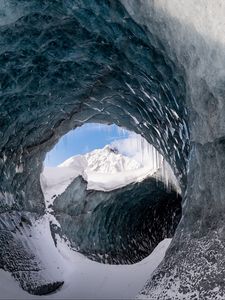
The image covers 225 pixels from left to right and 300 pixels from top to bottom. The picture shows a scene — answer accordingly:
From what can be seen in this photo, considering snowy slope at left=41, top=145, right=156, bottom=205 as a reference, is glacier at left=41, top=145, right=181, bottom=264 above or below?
below

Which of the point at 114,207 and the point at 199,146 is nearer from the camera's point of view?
the point at 199,146

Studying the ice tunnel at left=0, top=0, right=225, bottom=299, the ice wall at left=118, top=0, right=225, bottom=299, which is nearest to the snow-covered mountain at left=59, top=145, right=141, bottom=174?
the ice tunnel at left=0, top=0, right=225, bottom=299

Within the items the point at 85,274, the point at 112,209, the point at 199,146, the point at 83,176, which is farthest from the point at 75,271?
the point at 199,146

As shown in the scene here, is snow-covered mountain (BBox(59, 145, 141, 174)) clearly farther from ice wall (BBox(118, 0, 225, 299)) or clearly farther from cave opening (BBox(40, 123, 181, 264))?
ice wall (BBox(118, 0, 225, 299))

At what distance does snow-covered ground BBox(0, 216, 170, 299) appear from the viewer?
741cm

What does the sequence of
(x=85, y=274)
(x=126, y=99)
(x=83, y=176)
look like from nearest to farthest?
(x=126, y=99) → (x=85, y=274) → (x=83, y=176)

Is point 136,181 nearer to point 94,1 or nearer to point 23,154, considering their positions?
point 23,154

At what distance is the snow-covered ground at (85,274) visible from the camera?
7414mm

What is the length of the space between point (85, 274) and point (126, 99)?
393 cm

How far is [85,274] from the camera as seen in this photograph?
28.1 ft

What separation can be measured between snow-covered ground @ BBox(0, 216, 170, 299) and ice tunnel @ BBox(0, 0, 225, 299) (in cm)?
29

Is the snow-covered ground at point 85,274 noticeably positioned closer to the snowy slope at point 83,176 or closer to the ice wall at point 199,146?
the snowy slope at point 83,176

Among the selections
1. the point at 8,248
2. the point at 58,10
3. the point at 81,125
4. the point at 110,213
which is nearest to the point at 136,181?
the point at 110,213

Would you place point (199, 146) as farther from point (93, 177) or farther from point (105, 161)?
point (105, 161)
